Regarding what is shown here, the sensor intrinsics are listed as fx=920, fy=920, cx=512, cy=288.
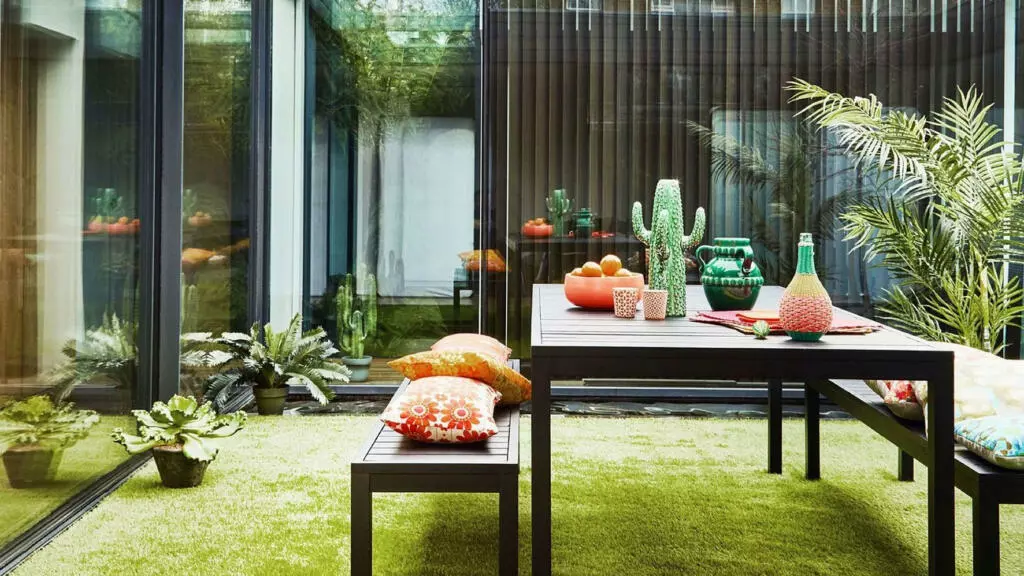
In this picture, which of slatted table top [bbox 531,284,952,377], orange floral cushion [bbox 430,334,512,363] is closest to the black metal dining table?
slatted table top [bbox 531,284,952,377]

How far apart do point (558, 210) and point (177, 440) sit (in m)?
2.62

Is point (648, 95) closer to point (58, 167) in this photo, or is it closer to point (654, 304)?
point (654, 304)

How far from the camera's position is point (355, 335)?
5426 mm

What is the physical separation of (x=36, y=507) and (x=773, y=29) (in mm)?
4360

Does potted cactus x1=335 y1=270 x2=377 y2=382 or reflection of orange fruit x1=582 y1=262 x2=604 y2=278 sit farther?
potted cactus x1=335 y1=270 x2=377 y2=382

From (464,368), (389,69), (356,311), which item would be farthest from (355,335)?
(464,368)

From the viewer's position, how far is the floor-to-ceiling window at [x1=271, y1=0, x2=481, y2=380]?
532cm

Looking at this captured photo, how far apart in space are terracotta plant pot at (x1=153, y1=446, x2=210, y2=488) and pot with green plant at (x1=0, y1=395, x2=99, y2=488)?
0.31 meters

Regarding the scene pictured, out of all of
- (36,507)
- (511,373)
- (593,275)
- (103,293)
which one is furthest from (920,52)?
(36,507)

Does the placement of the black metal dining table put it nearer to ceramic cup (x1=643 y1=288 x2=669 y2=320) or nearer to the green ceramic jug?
ceramic cup (x1=643 y1=288 x2=669 y2=320)

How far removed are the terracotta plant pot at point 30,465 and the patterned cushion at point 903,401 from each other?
8.34 feet


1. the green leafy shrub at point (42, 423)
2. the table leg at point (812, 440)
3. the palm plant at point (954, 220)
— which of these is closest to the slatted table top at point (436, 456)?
the green leafy shrub at point (42, 423)

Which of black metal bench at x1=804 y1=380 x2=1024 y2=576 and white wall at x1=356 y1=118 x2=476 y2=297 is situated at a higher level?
white wall at x1=356 y1=118 x2=476 y2=297

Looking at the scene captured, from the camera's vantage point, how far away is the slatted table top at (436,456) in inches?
85.7
